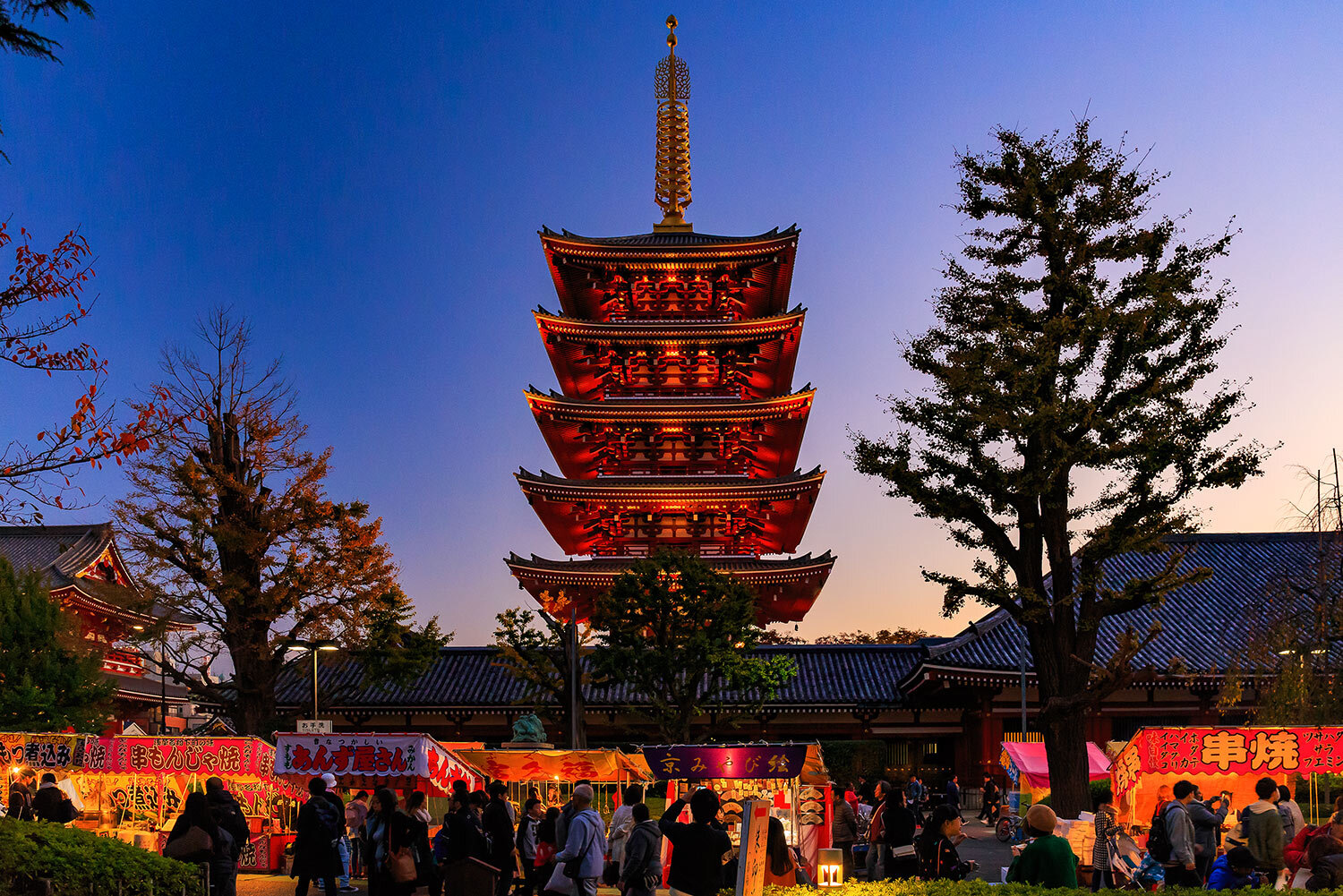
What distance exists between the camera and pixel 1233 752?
44.8 feet

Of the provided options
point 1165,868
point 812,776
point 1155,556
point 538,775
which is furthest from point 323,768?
point 1155,556

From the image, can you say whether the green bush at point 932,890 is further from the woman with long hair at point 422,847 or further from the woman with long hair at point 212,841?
the woman with long hair at point 212,841

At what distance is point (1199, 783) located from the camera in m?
18.8

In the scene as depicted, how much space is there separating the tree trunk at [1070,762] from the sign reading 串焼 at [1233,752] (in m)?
3.00

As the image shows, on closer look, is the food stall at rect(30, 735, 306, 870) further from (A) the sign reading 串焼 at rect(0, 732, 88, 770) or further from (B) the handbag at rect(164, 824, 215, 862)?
(B) the handbag at rect(164, 824, 215, 862)

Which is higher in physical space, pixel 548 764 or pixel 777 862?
pixel 548 764

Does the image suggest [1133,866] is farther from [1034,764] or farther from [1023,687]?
[1023,687]

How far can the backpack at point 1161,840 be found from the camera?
38.2 feet

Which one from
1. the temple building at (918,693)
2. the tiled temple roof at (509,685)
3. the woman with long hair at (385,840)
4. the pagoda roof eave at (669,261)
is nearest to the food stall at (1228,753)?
the woman with long hair at (385,840)

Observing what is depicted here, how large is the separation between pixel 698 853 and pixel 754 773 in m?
5.55

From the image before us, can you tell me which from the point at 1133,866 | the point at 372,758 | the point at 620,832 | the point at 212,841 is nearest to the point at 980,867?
the point at 1133,866

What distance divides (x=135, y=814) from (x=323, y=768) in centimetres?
407

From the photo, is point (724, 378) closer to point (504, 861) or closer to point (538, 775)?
point (538, 775)

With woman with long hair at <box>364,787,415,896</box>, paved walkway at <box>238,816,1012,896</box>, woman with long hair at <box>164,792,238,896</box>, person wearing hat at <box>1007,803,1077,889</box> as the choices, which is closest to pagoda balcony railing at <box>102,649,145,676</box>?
paved walkway at <box>238,816,1012,896</box>
